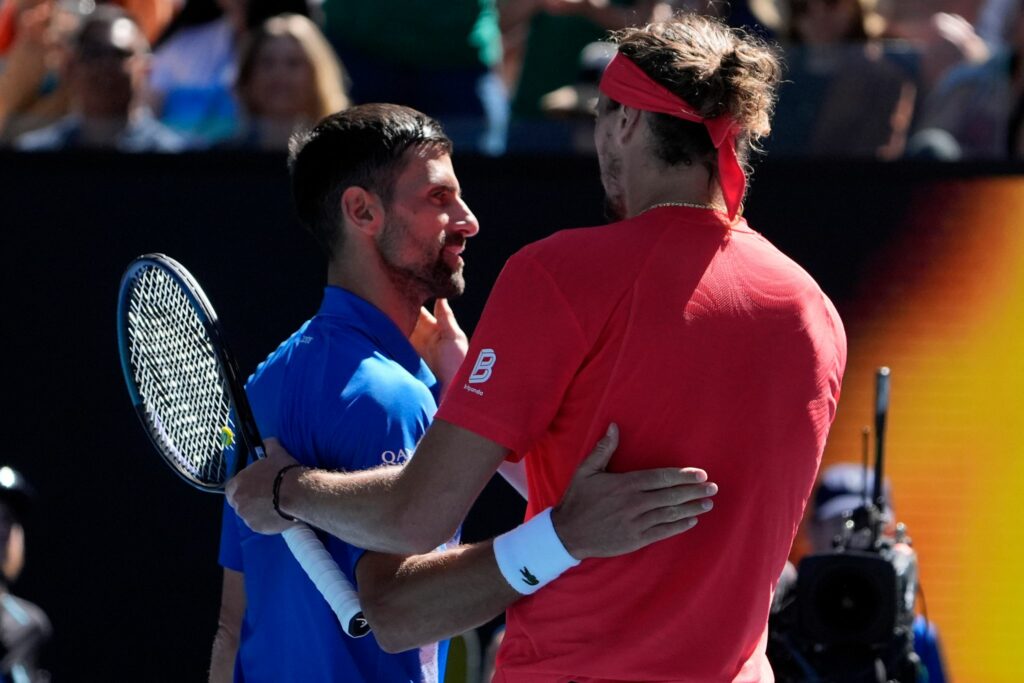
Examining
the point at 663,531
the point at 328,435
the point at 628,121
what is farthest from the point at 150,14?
the point at 663,531

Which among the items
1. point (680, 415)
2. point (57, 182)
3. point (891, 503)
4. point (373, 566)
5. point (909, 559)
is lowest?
point (891, 503)

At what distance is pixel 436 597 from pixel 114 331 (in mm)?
2851

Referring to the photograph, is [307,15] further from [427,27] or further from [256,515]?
[256,515]

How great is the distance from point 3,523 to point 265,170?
137cm

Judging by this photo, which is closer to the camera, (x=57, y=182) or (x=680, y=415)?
(x=680, y=415)

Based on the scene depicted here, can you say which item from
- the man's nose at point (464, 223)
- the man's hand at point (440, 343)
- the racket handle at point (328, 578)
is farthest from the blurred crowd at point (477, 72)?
the racket handle at point (328, 578)

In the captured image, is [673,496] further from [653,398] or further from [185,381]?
[185,381]

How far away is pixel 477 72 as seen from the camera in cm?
562

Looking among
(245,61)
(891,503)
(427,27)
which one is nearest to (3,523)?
(245,61)

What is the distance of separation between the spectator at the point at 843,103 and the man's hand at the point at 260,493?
2.72 metres

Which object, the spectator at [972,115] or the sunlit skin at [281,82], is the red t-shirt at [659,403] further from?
the sunlit skin at [281,82]

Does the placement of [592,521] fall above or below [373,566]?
above

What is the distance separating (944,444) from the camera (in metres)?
4.65

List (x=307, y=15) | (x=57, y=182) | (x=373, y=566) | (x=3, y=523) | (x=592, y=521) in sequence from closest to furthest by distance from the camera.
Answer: (x=592, y=521) < (x=373, y=566) < (x=3, y=523) < (x=57, y=182) < (x=307, y=15)
